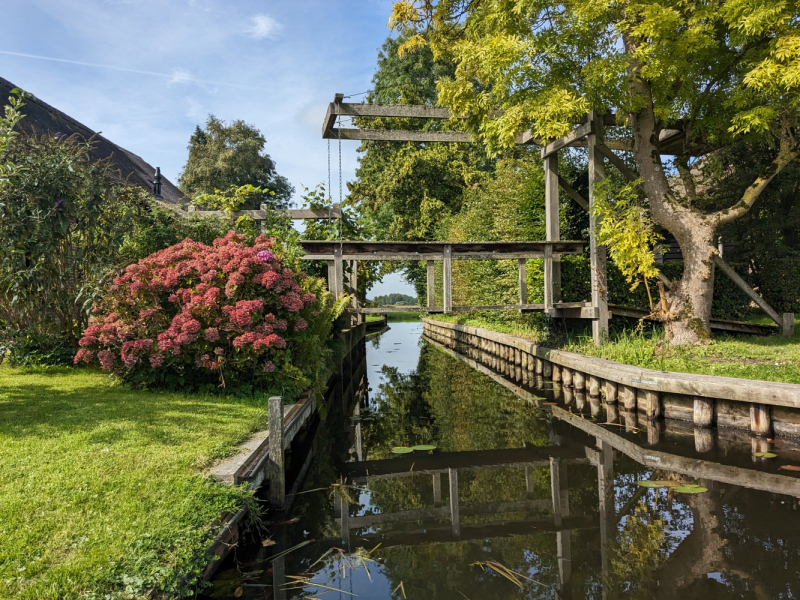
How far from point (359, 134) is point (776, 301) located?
10.4 meters

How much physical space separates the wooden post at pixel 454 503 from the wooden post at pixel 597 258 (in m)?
5.65

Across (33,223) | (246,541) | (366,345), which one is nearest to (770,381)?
(246,541)

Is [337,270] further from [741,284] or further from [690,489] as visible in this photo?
[741,284]

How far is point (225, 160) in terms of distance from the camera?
33.7m

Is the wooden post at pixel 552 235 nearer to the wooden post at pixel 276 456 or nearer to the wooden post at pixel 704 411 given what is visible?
the wooden post at pixel 704 411

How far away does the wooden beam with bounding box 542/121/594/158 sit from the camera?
1029 centimetres

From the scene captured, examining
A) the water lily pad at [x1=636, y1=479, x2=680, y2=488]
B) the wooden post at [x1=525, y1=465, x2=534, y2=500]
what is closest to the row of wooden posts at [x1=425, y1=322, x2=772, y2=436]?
the water lily pad at [x1=636, y1=479, x2=680, y2=488]

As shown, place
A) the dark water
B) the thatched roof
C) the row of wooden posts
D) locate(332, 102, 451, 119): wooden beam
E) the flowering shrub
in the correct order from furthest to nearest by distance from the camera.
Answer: the thatched roof → locate(332, 102, 451, 119): wooden beam → the row of wooden posts → the flowering shrub → the dark water

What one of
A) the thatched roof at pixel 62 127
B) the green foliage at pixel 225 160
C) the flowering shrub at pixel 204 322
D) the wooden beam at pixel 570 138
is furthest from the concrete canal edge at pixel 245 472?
the green foliage at pixel 225 160

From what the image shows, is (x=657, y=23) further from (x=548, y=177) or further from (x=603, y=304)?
(x=603, y=304)

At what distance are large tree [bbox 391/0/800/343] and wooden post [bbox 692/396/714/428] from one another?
114 inches

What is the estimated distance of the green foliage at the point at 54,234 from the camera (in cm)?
622

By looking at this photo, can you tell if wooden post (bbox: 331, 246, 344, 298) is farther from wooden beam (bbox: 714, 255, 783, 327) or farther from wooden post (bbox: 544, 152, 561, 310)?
wooden beam (bbox: 714, 255, 783, 327)

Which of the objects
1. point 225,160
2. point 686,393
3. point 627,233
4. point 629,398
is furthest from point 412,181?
point 686,393
